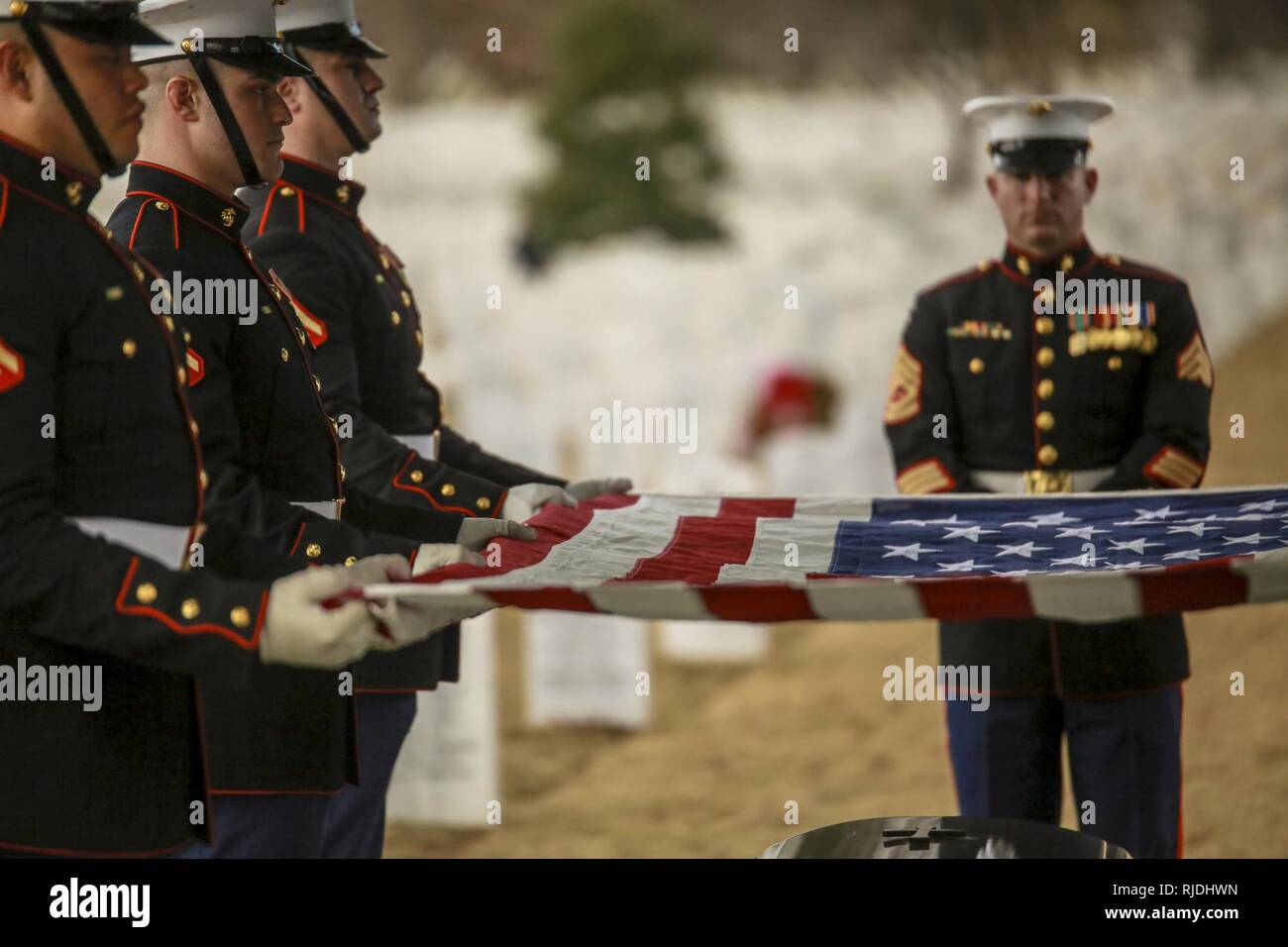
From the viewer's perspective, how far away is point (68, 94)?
190 cm

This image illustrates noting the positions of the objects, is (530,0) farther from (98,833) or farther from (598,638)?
(98,833)

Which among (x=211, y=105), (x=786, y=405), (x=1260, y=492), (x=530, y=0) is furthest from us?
(x=530, y=0)

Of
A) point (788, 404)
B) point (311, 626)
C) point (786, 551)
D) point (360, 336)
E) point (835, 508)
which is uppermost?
point (788, 404)

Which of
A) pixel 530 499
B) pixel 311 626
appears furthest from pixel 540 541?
pixel 311 626

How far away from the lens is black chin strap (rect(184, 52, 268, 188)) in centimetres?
230

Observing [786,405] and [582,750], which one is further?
[786,405]

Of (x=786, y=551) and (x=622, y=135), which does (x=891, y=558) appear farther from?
(x=622, y=135)

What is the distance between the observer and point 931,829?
2385mm

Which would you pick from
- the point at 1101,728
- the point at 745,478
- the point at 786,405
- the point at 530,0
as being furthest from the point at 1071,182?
the point at 530,0

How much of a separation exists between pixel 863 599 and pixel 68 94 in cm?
121

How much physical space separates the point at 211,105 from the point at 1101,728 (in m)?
2.24

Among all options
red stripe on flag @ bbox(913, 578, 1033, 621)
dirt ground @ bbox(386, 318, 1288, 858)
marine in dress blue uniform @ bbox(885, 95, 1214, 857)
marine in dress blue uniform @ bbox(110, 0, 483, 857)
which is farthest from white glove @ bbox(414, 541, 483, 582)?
dirt ground @ bbox(386, 318, 1288, 858)

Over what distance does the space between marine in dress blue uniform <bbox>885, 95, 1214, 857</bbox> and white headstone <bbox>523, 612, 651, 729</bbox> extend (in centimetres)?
319

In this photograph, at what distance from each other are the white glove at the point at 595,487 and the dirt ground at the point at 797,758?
7.82 ft
